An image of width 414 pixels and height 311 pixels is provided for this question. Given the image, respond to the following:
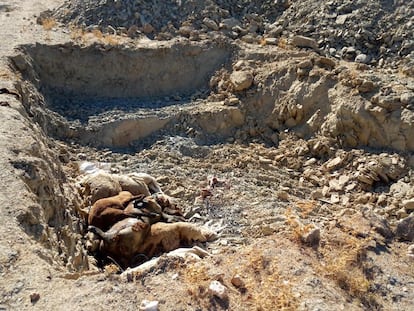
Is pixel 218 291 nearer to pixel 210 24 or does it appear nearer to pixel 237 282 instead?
pixel 237 282

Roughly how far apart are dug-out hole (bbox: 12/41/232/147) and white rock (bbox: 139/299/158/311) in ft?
20.0

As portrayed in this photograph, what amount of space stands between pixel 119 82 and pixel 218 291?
25.6ft

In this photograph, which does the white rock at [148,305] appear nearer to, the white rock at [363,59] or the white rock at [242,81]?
the white rock at [242,81]

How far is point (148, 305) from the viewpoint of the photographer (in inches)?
190

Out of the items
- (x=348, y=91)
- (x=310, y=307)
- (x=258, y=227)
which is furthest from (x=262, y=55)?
(x=310, y=307)

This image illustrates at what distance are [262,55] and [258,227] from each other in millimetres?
5158

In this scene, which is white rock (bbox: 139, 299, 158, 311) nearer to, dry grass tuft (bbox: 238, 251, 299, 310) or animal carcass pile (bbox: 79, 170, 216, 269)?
dry grass tuft (bbox: 238, 251, 299, 310)

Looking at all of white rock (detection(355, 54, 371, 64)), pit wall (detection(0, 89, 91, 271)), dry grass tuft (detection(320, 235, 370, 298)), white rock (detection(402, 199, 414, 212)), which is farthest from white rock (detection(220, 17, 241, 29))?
dry grass tuft (detection(320, 235, 370, 298))

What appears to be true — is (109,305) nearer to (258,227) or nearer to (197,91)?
(258,227)

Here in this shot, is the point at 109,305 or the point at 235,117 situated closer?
the point at 109,305

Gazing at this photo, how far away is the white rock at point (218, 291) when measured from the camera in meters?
5.02

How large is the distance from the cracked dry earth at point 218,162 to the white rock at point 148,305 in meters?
0.07

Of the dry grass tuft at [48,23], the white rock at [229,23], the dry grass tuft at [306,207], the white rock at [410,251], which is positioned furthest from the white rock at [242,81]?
the white rock at [410,251]

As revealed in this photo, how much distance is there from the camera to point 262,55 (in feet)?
37.6
